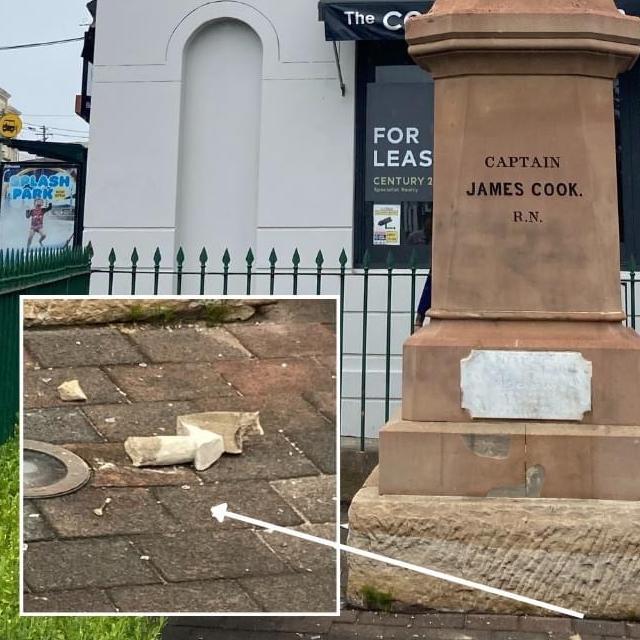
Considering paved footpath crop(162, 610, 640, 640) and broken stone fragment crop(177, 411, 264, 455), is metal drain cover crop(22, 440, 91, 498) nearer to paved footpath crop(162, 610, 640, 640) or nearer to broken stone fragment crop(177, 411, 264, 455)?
broken stone fragment crop(177, 411, 264, 455)

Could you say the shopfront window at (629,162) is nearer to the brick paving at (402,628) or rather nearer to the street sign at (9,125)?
the brick paving at (402,628)

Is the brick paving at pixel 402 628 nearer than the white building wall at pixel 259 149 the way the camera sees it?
Yes

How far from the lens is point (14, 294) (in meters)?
5.75

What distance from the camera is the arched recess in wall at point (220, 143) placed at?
8945 millimetres

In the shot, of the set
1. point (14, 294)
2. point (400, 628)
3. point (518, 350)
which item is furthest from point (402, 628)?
point (14, 294)

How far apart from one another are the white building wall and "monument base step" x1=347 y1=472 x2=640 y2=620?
4253 millimetres

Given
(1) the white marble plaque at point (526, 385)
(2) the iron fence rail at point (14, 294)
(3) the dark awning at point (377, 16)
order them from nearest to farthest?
(1) the white marble plaque at point (526, 385)
(2) the iron fence rail at point (14, 294)
(3) the dark awning at point (377, 16)

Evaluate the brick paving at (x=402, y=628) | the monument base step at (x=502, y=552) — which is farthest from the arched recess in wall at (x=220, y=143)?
the brick paving at (x=402, y=628)

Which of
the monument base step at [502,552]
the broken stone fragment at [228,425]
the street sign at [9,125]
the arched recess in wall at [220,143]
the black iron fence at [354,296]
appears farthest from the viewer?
the street sign at [9,125]

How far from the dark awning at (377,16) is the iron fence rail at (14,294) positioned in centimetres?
356

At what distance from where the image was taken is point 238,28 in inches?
355

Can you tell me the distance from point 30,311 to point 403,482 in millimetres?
2361

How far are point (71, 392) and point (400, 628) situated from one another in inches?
85.0

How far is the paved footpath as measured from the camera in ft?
11.5
